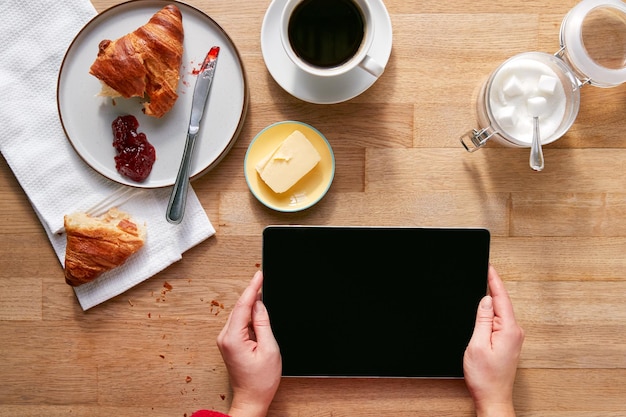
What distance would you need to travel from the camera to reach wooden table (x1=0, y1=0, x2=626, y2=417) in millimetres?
1055

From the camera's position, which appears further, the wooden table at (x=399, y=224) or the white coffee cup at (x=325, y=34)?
the wooden table at (x=399, y=224)

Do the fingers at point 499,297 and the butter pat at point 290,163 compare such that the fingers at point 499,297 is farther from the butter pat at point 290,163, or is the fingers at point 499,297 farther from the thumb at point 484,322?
the butter pat at point 290,163

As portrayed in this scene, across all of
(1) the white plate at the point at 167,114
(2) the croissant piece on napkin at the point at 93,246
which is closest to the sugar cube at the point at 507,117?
(1) the white plate at the point at 167,114

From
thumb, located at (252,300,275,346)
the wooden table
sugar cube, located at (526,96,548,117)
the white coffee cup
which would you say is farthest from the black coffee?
thumb, located at (252,300,275,346)

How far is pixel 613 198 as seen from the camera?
3.50 feet

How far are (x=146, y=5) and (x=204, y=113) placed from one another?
231mm

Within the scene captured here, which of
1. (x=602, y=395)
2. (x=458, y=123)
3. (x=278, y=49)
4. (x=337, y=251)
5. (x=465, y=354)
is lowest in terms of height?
(x=602, y=395)

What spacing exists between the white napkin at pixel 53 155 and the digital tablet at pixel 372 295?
190mm

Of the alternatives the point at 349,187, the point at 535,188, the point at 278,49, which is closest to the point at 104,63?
the point at 278,49

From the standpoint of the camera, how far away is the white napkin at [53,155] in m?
1.04

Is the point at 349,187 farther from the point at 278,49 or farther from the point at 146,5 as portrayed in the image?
the point at 146,5

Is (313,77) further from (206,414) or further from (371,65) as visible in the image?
(206,414)

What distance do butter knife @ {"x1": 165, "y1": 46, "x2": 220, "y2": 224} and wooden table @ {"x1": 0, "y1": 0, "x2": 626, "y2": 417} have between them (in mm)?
62

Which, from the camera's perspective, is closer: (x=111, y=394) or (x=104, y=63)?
(x=104, y=63)
